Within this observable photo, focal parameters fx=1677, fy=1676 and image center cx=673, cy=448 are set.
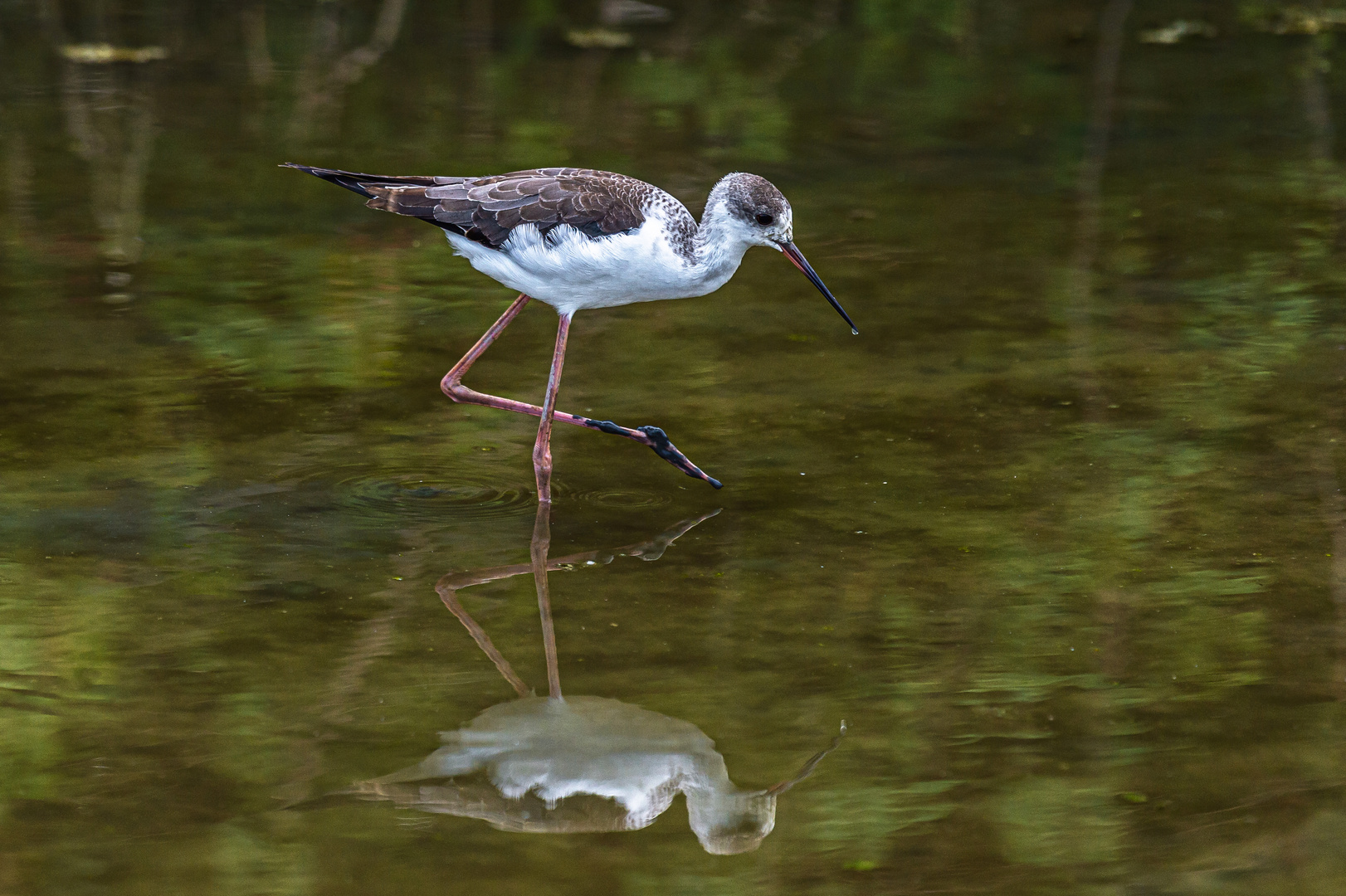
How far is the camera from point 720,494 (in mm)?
7559

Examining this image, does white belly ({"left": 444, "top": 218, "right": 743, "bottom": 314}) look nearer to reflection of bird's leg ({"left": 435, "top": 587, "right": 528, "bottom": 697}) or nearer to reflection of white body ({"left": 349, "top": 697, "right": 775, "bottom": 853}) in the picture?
reflection of bird's leg ({"left": 435, "top": 587, "right": 528, "bottom": 697})

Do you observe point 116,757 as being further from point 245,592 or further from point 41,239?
point 41,239

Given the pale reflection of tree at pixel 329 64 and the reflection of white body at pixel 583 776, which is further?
the pale reflection of tree at pixel 329 64

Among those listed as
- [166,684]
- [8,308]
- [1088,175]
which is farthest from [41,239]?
[1088,175]

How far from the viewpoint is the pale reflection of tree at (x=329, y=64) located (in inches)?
518

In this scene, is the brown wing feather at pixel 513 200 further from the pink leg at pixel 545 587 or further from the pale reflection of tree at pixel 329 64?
the pale reflection of tree at pixel 329 64

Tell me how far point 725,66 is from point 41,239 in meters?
6.54

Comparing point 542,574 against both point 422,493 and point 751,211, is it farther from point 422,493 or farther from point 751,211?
point 751,211

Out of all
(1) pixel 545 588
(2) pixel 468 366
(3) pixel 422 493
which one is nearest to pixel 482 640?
(1) pixel 545 588

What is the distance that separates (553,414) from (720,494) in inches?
32.9

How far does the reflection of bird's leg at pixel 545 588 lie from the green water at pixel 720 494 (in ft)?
0.14

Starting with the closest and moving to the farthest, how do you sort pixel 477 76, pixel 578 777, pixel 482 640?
pixel 578 777 → pixel 482 640 → pixel 477 76

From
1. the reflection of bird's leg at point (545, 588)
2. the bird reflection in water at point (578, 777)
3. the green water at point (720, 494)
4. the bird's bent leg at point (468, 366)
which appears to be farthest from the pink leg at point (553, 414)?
the bird reflection in water at point (578, 777)

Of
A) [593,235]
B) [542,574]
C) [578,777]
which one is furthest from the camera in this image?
[593,235]
